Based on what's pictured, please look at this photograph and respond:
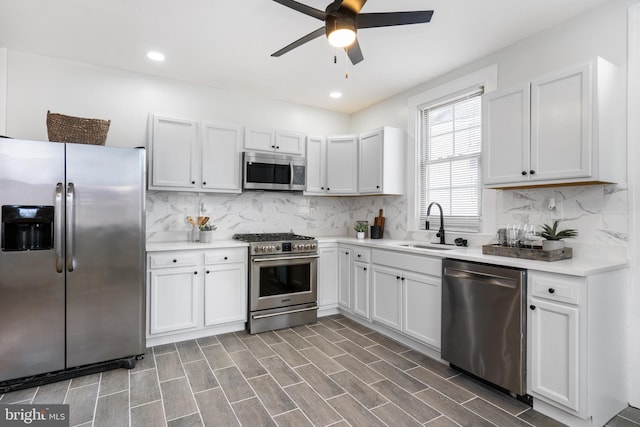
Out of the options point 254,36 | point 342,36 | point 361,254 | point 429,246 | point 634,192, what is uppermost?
point 254,36

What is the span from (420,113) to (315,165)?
55.4 inches

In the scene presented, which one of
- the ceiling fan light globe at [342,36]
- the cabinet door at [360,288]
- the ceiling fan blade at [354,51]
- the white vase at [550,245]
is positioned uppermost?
the ceiling fan blade at [354,51]

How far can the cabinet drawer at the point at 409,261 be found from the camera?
2.82 meters

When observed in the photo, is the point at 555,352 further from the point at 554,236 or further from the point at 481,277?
the point at 554,236

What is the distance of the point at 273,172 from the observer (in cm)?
393

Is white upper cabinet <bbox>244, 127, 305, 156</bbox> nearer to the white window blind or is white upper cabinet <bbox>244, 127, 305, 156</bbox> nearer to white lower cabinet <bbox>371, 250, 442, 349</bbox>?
the white window blind

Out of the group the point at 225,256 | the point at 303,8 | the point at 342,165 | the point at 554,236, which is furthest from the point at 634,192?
the point at 225,256

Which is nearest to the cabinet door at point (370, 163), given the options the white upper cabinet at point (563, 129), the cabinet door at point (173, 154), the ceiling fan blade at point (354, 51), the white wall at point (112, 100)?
the white wall at point (112, 100)

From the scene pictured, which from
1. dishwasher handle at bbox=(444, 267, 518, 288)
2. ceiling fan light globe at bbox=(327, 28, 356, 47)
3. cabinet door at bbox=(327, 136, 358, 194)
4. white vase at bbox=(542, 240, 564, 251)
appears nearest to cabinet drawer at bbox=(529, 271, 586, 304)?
dishwasher handle at bbox=(444, 267, 518, 288)

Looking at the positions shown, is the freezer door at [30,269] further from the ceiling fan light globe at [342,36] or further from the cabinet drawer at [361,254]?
the cabinet drawer at [361,254]

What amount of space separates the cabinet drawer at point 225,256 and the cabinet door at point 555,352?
2.55 metres

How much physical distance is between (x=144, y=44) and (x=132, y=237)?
1.69 metres

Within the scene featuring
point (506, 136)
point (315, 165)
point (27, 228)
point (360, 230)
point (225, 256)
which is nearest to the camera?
point (27, 228)

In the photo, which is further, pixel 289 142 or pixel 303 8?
pixel 289 142
